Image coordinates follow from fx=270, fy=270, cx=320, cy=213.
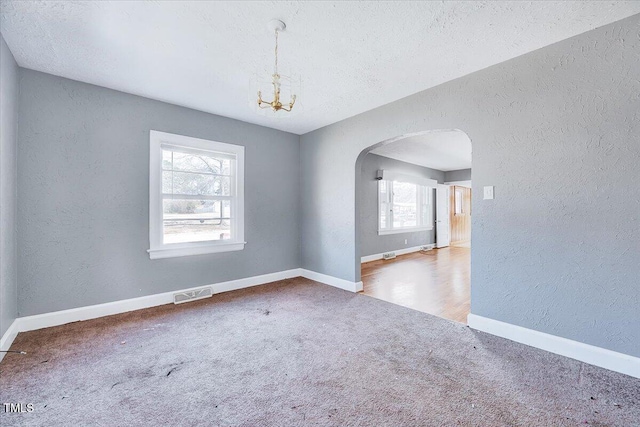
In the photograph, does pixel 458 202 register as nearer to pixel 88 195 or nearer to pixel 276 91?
pixel 276 91

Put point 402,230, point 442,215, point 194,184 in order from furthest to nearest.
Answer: point 442,215
point 402,230
point 194,184

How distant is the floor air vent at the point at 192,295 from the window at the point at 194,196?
0.50 metres

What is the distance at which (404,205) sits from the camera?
24.0 ft

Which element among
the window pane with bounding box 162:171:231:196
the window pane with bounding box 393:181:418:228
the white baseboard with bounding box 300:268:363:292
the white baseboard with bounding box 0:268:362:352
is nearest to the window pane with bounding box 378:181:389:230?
the window pane with bounding box 393:181:418:228

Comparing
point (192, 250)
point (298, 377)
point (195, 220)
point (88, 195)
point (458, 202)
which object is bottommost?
point (298, 377)

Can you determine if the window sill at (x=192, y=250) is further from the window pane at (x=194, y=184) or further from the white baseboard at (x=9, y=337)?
the white baseboard at (x=9, y=337)

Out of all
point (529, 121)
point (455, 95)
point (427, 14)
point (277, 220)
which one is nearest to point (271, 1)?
point (427, 14)

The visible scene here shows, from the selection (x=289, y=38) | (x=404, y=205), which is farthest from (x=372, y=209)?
(x=289, y=38)

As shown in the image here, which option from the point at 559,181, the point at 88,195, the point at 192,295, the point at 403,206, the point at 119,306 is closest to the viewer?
the point at 559,181

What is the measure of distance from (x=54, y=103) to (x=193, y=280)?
241 cm

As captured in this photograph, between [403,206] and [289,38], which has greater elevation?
[289,38]

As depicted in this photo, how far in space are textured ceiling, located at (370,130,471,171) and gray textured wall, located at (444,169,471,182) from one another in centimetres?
55

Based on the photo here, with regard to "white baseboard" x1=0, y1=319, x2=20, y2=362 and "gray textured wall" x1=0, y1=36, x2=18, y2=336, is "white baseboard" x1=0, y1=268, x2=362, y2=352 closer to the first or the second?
"white baseboard" x1=0, y1=319, x2=20, y2=362

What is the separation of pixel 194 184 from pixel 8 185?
166 cm
